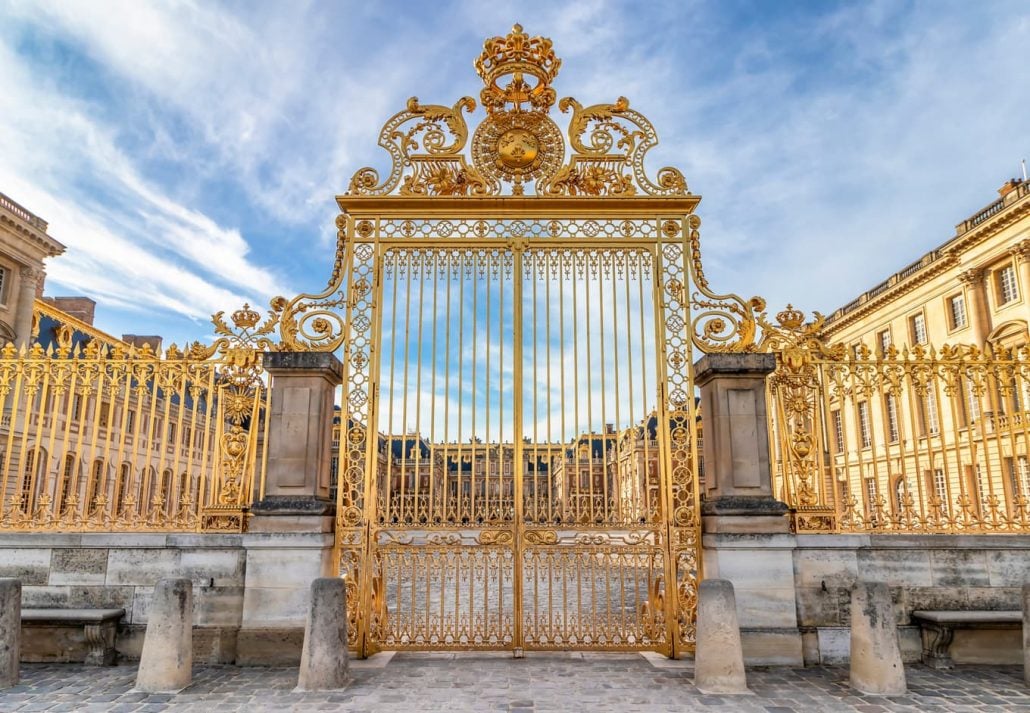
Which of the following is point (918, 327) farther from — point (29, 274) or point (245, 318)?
point (29, 274)

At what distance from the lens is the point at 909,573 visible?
7051mm

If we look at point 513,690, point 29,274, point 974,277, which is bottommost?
point 513,690

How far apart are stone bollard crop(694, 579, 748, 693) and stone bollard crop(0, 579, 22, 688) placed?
19.1 ft

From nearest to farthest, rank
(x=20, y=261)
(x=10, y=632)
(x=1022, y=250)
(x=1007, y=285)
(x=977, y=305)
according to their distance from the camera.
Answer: (x=10, y=632) → (x=1022, y=250) → (x=1007, y=285) → (x=977, y=305) → (x=20, y=261)

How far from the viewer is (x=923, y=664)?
22.4 feet

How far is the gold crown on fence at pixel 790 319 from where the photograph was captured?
25.2ft

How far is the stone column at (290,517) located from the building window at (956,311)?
28.2m

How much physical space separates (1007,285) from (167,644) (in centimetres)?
2969

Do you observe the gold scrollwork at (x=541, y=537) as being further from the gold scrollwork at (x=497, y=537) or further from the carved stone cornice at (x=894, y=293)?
the carved stone cornice at (x=894, y=293)

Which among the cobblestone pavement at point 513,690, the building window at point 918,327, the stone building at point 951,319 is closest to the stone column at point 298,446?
the cobblestone pavement at point 513,690

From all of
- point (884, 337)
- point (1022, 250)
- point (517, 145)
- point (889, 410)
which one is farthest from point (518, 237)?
point (884, 337)

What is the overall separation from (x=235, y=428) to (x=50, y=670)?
271cm

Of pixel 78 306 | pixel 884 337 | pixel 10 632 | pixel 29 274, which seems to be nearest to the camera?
pixel 10 632

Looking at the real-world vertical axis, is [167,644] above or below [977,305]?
below
